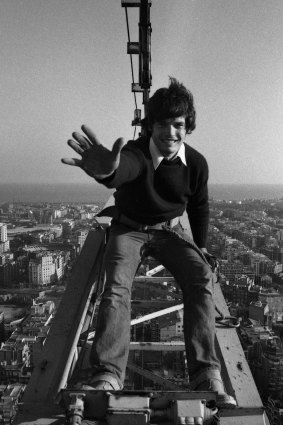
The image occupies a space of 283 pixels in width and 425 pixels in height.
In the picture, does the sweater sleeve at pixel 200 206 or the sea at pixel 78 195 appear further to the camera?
the sea at pixel 78 195

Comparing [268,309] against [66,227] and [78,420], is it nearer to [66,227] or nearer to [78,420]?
[78,420]

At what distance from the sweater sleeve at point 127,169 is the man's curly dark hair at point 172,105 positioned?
184mm

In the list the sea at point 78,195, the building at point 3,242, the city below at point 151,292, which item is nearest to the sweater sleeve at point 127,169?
the city below at point 151,292

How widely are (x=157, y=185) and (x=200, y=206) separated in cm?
42

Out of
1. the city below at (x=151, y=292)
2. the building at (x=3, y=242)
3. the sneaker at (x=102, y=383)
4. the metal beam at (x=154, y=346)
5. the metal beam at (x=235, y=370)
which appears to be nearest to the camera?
the sneaker at (x=102, y=383)

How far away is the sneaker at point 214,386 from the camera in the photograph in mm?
1403

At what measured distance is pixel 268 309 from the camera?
1812cm

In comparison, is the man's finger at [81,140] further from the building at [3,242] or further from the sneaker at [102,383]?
the building at [3,242]

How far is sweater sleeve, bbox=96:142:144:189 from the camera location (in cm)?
167

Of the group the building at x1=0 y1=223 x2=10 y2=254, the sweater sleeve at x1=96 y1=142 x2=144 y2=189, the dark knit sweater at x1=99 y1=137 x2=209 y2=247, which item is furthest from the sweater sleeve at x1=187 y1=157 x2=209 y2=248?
the building at x1=0 y1=223 x2=10 y2=254

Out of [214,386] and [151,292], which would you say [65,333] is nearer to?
[214,386]

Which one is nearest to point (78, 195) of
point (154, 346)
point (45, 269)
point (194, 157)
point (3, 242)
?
point (3, 242)

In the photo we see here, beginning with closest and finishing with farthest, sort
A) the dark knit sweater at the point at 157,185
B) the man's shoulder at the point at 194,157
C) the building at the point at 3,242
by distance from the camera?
the dark knit sweater at the point at 157,185 → the man's shoulder at the point at 194,157 → the building at the point at 3,242

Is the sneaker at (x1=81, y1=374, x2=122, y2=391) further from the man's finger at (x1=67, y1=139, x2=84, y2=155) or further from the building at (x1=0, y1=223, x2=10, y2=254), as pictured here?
the building at (x1=0, y1=223, x2=10, y2=254)
